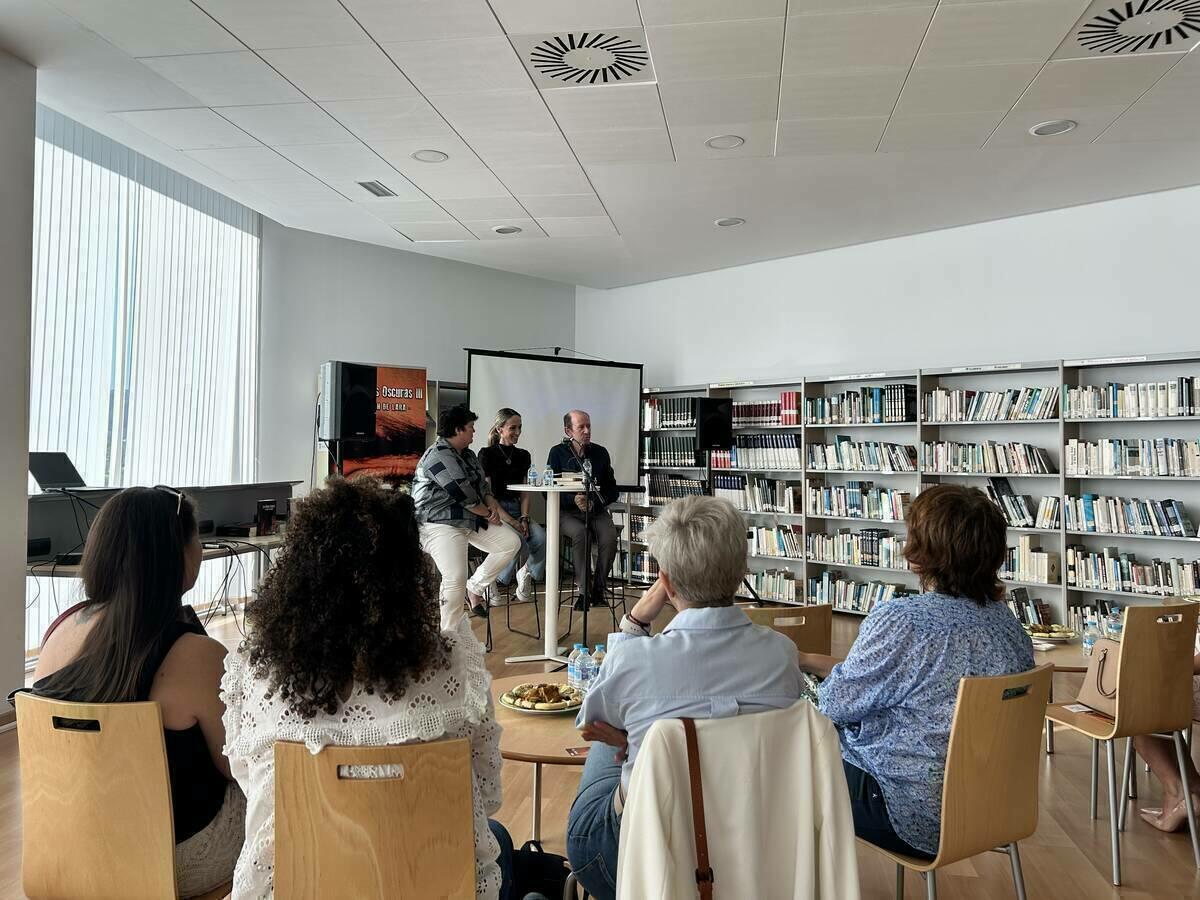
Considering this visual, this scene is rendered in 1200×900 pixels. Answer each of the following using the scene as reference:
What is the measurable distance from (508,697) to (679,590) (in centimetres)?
75

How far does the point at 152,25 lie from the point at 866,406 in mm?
5476

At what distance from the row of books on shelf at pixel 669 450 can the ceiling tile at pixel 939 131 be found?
358cm

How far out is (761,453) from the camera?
749 cm

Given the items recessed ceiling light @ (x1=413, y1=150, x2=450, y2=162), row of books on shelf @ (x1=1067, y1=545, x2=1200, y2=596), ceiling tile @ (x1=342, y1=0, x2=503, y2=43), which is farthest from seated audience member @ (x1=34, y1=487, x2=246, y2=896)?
row of books on shelf @ (x1=1067, y1=545, x2=1200, y2=596)

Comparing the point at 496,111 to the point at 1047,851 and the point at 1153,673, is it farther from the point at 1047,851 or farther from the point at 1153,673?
the point at 1047,851

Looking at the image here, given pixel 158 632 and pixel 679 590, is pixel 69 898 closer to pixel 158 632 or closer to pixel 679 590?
pixel 158 632

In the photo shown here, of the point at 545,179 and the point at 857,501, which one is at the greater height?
the point at 545,179

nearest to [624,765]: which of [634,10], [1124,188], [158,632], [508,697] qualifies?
[508,697]

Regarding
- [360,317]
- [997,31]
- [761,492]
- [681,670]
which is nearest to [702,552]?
[681,670]

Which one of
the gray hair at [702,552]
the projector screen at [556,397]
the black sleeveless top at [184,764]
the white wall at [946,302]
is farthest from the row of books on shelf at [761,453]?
the black sleeveless top at [184,764]

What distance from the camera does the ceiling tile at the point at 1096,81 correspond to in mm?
3787

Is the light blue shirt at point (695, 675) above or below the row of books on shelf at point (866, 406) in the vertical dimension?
below

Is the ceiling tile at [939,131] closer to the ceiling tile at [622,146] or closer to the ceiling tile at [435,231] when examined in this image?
the ceiling tile at [622,146]

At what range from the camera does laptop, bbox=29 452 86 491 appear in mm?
4464
